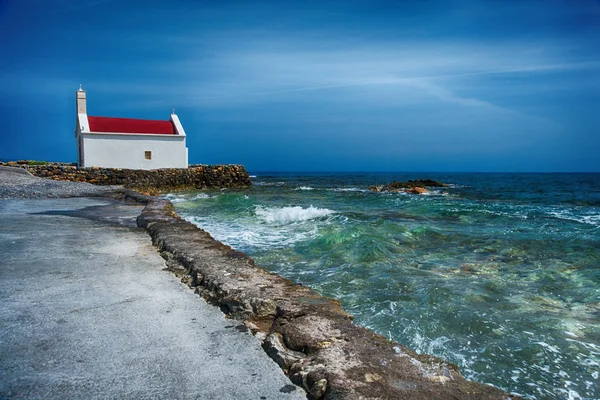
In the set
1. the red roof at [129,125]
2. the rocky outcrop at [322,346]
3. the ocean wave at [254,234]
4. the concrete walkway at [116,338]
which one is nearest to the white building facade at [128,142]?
the red roof at [129,125]

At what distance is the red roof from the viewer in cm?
2714

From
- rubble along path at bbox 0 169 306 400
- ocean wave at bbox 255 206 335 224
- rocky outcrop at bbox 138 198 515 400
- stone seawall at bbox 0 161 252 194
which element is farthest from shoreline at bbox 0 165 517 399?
stone seawall at bbox 0 161 252 194

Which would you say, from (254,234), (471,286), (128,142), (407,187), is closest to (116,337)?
(471,286)

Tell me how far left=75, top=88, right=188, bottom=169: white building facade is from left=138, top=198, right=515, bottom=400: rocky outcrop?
25535 millimetres

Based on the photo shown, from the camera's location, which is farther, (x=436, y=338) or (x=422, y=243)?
(x=422, y=243)

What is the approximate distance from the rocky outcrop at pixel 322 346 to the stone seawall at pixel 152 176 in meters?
20.5

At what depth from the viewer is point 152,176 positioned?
89.5 feet

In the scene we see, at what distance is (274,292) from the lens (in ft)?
11.2

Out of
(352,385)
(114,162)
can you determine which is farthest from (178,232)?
(114,162)

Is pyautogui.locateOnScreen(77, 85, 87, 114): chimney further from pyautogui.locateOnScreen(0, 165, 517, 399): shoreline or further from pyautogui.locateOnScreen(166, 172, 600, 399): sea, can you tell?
pyautogui.locateOnScreen(0, 165, 517, 399): shoreline

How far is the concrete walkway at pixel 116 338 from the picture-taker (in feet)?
6.76

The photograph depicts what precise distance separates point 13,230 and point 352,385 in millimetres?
6486

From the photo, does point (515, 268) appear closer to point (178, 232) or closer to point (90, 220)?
point (178, 232)

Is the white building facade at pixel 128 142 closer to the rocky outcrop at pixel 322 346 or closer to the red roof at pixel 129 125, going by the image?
the red roof at pixel 129 125
